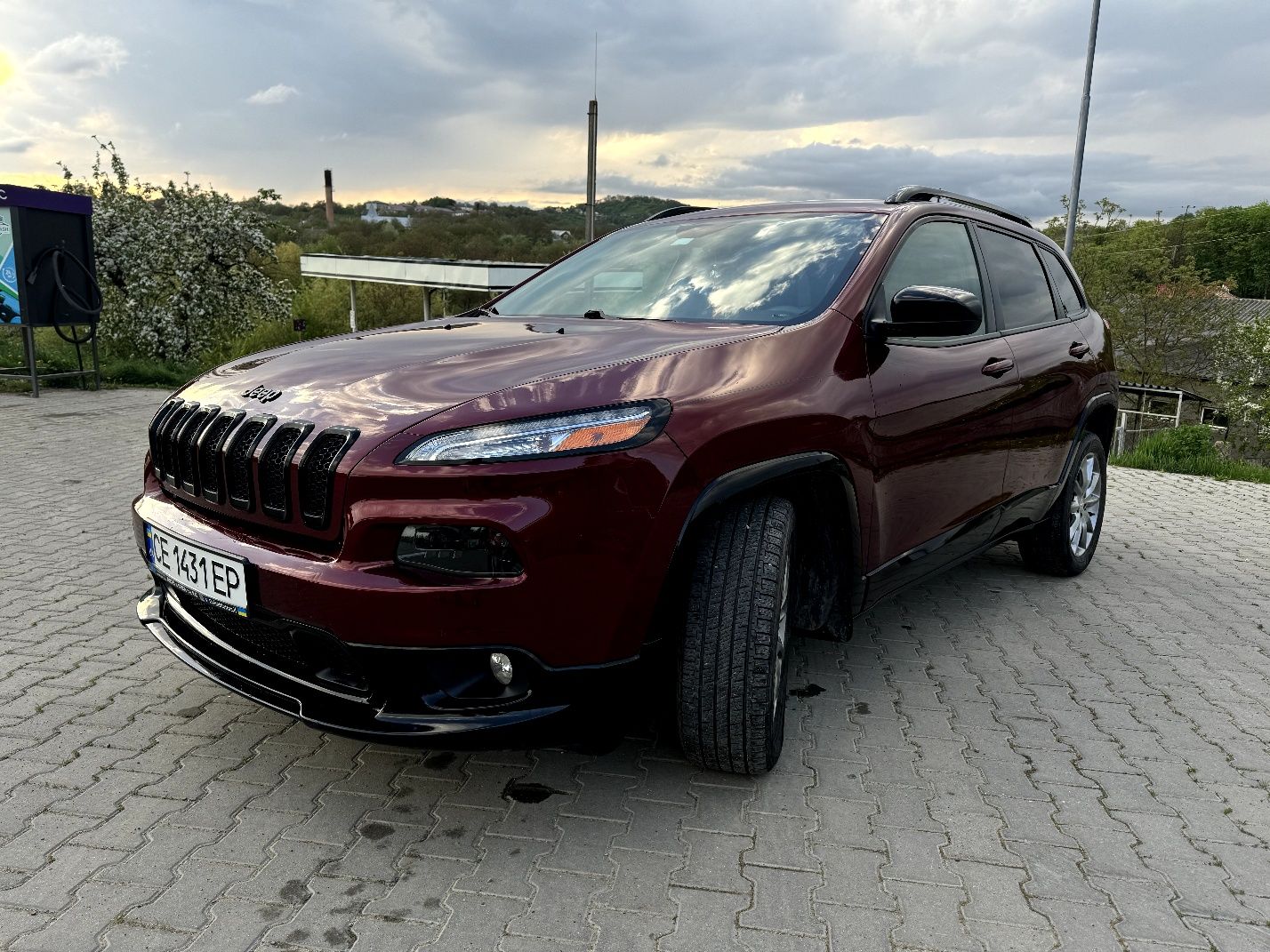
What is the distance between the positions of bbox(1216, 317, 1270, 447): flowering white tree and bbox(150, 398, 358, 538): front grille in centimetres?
4039

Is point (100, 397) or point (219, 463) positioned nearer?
point (219, 463)

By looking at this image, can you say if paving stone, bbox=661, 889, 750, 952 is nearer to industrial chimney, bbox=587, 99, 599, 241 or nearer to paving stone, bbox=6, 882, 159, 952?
paving stone, bbox=6, 882, 159, 952

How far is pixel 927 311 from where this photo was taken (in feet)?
9.86

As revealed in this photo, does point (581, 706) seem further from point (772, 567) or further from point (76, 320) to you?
point (76, 320)

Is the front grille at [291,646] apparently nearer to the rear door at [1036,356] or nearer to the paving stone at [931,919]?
the paving stone at [931,919]

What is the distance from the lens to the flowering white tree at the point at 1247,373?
36.2 meters

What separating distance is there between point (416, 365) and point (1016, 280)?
290 cm

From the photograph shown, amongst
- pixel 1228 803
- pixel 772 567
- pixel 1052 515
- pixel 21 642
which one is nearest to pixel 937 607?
pixel 1052 515

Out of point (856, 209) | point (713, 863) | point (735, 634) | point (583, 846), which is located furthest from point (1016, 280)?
point (583, 846)

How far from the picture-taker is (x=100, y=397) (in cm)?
1179

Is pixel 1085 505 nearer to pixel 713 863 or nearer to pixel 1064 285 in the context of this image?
pixel 1064 285

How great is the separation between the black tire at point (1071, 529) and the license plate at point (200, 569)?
376 centimetres

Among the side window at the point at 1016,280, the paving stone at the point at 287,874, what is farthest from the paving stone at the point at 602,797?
the side window at the point at 1016,280

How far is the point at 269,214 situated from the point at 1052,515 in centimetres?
2012
